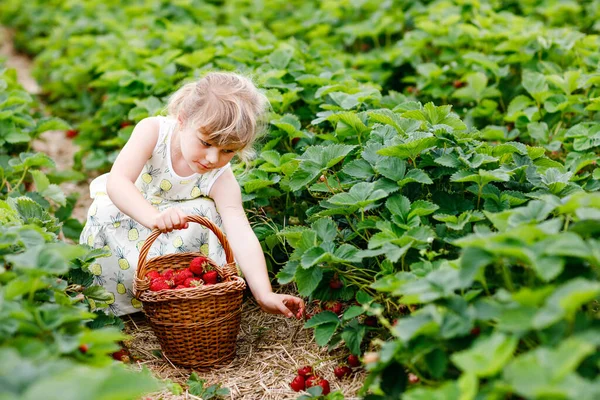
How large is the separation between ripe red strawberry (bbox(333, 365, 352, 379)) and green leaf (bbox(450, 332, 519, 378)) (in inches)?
35.3

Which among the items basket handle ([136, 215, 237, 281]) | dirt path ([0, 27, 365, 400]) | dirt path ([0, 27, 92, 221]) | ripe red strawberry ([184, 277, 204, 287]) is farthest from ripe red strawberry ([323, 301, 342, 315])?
dirt path ([0, 27, 92, 221])


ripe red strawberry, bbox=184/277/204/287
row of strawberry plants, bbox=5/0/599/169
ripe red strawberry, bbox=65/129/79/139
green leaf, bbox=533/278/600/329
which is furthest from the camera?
ripe red strawberry, bbox=65/129/79/139

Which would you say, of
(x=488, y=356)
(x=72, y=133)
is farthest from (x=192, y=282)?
(x=72, y=133)

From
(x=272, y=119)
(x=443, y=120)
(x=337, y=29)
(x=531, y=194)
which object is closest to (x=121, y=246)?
(x=272, y=119)

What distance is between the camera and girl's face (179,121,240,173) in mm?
2697

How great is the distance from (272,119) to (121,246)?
0.96m

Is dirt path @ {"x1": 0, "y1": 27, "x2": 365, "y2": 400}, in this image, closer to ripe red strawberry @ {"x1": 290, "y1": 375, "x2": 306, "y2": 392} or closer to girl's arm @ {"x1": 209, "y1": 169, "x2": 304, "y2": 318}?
ripe red strawberry @ {"x1": 290, "y1": 375, "x2": 306, "y2": 392}

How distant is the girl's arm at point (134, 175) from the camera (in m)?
2.79

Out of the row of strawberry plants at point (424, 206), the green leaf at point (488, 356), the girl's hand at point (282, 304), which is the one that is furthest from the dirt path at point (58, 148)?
the green leaf at point (488, 356)

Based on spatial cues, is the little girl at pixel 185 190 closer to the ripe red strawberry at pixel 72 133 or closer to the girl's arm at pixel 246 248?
the girl's arm at pixel 246 248

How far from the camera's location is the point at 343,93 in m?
3.35

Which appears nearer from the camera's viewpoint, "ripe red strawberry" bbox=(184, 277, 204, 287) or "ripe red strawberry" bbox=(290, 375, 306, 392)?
"ripe red strawberry" bbox=(290, 375, 306, 392)

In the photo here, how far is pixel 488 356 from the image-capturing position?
5.24 ft

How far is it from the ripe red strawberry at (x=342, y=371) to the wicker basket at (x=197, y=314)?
469mm
